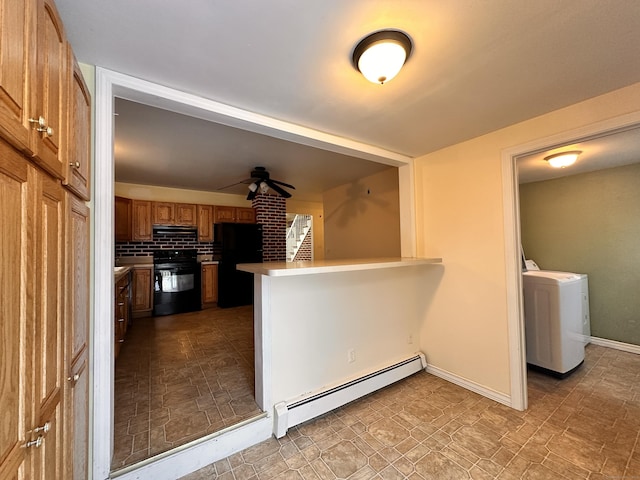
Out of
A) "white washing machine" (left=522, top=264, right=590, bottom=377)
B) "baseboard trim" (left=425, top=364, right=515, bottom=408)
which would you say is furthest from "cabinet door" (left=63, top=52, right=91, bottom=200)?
"white washing machine" (left=522, top=264, right=590, bottom=377)

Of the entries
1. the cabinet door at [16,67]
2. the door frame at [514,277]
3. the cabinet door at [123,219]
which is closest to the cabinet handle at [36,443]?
the cabinet door at [16,67]

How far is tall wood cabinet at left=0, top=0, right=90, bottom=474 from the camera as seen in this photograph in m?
0.61

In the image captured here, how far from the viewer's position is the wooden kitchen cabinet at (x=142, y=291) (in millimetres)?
4546

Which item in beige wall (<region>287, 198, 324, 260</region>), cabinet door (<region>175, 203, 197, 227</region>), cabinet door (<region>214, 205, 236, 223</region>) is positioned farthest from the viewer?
beige wall (<region>287, 198, 324, 260</region>)

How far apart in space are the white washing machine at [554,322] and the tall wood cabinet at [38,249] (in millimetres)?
3740

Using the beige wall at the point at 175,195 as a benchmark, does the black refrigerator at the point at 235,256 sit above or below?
below

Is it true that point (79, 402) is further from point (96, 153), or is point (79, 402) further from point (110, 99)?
point (110, 99)

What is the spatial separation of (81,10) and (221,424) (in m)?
2.37

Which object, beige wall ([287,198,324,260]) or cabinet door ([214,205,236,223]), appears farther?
beige wall ([287,198,324,260])

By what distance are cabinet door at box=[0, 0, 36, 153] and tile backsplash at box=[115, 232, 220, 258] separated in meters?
4.84

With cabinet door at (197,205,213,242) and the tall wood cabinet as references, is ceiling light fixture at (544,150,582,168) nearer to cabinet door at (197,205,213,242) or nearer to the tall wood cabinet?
the tall wood cabinet

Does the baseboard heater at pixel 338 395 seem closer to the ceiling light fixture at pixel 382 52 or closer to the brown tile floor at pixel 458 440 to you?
the brown tile floor at pixel 458 440

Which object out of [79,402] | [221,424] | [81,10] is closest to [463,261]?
[221,424]

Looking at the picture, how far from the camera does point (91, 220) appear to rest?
4.63 ft
